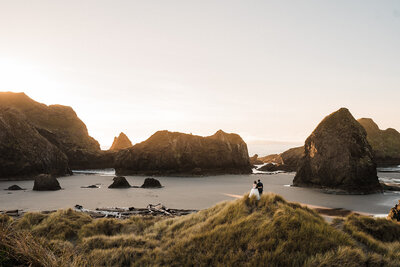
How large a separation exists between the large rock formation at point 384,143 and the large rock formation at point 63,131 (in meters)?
97.0

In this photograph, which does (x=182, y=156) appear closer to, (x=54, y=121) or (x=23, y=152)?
(x=23, y=152)

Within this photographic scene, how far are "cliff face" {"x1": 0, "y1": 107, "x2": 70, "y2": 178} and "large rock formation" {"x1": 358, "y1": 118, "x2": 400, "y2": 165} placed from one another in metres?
102

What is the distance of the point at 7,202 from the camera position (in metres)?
24.9

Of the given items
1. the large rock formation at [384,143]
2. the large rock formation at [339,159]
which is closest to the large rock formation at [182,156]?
the large rock formation at [339,159]

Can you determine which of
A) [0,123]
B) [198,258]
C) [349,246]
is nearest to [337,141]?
[349,246]

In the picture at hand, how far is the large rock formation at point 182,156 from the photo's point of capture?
6116cm

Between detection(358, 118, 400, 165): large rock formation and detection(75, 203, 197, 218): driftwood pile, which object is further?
detection(358, 118, 400, 165): large rock formation

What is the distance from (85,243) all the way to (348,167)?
34.5 m

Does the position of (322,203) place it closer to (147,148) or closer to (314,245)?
(314,245)

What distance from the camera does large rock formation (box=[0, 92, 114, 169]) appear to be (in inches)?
3051

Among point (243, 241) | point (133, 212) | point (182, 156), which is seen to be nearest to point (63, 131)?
point (182, 156)

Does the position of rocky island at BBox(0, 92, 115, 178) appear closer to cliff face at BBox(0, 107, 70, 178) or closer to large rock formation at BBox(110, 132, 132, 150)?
cliff face at BBox(0, 107, 70, 178)

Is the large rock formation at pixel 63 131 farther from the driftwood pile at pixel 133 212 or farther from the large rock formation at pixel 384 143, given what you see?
the large rock formation at pixel 384 143

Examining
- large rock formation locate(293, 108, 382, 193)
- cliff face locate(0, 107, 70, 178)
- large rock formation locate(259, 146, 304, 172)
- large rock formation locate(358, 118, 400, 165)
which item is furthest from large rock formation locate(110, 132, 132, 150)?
large rock formation locate(358, 118, 400, 165)
